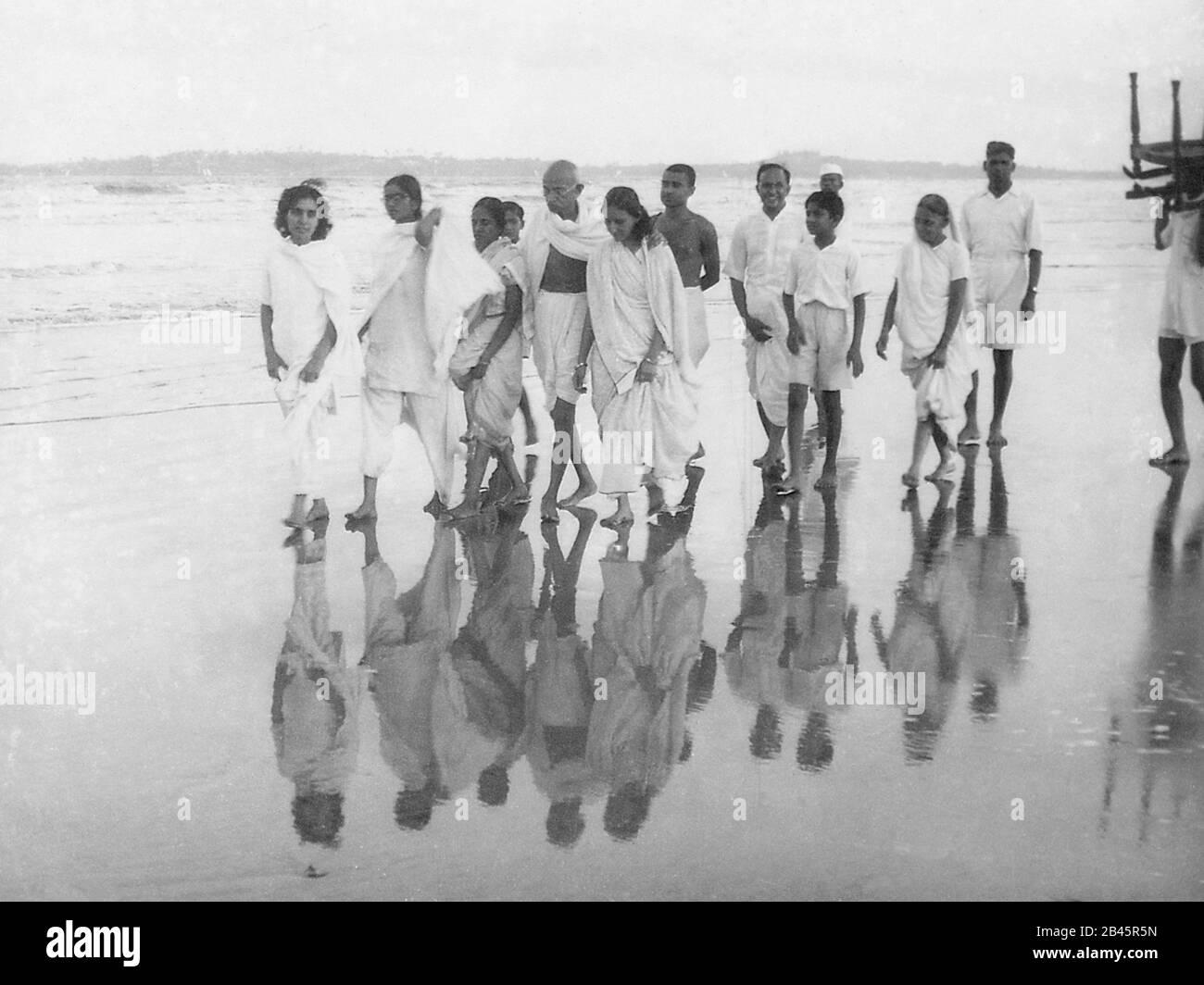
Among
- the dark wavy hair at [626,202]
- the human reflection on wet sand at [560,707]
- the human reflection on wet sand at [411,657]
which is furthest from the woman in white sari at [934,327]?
the human reflection on wet sand at [411,657]

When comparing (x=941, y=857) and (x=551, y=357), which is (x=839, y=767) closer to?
(x=941, y=857)

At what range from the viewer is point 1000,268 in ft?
35.7

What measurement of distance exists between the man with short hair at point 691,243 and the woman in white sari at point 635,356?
56cm

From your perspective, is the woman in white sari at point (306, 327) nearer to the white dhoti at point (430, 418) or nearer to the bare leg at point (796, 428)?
the white dhoti at point (430, 418)

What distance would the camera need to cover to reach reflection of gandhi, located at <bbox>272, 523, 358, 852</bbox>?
4.80 m

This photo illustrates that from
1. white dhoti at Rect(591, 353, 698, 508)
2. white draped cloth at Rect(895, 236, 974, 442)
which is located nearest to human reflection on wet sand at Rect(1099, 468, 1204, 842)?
white draped cloth at Rect(895, 236, 974, 442)

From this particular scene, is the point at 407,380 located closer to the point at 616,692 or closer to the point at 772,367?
the point at 772,367

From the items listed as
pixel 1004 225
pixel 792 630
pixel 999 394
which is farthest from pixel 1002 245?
pixel 792 630

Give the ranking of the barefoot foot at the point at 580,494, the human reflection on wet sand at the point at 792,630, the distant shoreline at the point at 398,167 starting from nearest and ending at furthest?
1. the human reflection on wet sand at the point at 792,630
2. the barefoot foot at the point at 580,494
3. the distant shoreline at the point at 398,167

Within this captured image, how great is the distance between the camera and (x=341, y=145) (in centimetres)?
2144

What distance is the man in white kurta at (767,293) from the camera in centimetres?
962

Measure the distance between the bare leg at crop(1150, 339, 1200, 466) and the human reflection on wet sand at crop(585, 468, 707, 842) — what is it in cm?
342

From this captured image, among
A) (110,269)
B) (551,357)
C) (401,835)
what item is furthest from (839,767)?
(110,269)

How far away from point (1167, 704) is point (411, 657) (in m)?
2.75
